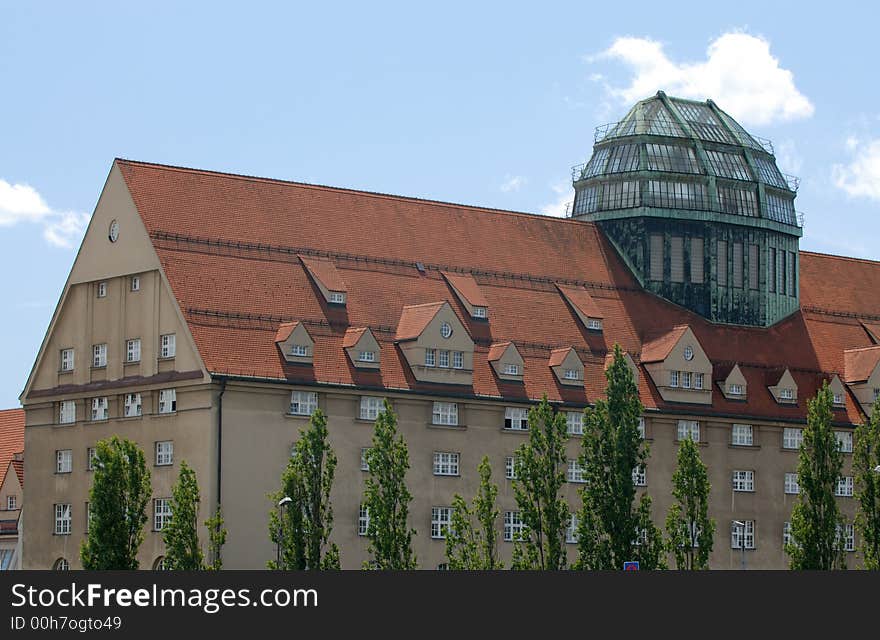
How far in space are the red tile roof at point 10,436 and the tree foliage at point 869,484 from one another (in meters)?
47.4

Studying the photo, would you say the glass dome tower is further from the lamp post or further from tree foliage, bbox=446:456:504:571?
the lamp post

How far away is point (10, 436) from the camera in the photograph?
120m

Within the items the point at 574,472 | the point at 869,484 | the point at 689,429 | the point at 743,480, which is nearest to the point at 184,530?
the point at 574,472

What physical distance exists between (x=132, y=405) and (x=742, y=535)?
29.5 meters

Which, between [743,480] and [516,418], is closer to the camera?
[516,418]

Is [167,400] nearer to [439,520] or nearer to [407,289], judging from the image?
[439,520]

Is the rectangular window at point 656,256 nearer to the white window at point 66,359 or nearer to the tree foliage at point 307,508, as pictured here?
the tree foliage at point 307,508

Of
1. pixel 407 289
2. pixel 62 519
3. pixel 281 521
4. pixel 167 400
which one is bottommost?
pixel 281 521

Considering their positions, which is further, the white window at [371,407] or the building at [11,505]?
the building at [11,505]

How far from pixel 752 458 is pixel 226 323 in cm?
2787

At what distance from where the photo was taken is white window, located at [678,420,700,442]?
96438 millimetres

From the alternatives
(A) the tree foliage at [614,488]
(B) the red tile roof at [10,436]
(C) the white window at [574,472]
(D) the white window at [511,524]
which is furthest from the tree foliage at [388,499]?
(B) the red tile roof at [10,436]

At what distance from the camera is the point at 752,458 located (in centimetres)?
9862

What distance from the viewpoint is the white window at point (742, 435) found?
98.2m
